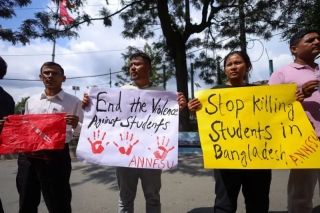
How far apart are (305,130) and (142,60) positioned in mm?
1318

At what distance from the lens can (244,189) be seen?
2.02m

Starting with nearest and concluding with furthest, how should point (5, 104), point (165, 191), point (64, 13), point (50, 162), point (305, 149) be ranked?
point (305, 149) < point (50, 162) < point (5, 104) < point (165, 191) < point (64, 13)

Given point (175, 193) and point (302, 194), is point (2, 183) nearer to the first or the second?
point (175, 193)

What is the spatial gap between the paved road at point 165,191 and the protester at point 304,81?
3.23ft

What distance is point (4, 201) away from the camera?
3584mm

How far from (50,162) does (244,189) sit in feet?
4.84

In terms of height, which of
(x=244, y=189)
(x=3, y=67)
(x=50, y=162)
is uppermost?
(x=3, y=67)

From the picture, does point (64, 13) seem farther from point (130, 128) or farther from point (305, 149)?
point (305, 149)

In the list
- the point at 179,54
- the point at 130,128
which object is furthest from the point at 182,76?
the point at 130,128

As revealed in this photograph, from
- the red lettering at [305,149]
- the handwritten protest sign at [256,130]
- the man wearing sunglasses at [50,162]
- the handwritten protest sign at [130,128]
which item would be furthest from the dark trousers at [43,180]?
the red lettering at [305,149]

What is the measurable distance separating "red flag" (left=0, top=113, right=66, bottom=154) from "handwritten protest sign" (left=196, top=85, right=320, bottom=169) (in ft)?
3.56

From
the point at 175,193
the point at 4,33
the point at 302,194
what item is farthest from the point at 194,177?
the point at 4,33

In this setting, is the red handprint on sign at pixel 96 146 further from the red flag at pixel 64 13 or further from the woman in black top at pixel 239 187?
the red flag at pixel 64 13

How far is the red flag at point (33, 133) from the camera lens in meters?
2.20
